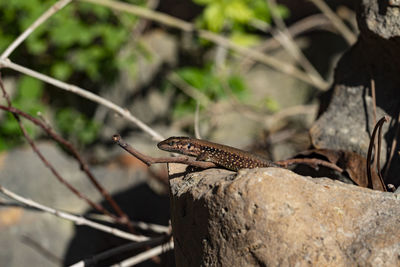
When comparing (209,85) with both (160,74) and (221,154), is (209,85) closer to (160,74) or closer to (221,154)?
(160,74)

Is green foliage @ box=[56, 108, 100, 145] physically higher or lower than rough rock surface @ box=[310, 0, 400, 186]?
higher

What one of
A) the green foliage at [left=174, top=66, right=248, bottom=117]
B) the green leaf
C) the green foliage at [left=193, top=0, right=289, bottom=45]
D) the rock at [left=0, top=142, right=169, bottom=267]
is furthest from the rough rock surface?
the green leaf

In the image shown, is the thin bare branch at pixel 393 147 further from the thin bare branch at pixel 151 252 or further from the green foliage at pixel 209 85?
the green foliage at pixel 209 85

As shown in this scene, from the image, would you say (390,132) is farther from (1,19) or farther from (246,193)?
(1,19)

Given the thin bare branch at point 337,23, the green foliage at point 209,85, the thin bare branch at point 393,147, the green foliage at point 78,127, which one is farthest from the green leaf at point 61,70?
the thin bare branch at point 393,147

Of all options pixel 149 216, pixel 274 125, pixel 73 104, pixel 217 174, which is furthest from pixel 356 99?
pixel 73 104

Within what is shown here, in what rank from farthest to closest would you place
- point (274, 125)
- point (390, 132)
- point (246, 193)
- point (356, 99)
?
point (274, 125)
point (356, 99)
point (390, 132)
point (246, 193)

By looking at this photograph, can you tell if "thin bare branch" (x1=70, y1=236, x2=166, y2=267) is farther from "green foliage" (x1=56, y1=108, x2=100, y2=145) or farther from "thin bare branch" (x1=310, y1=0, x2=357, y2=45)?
"green foliage" (x1=56, y1=108, x2=100, y2=145)
